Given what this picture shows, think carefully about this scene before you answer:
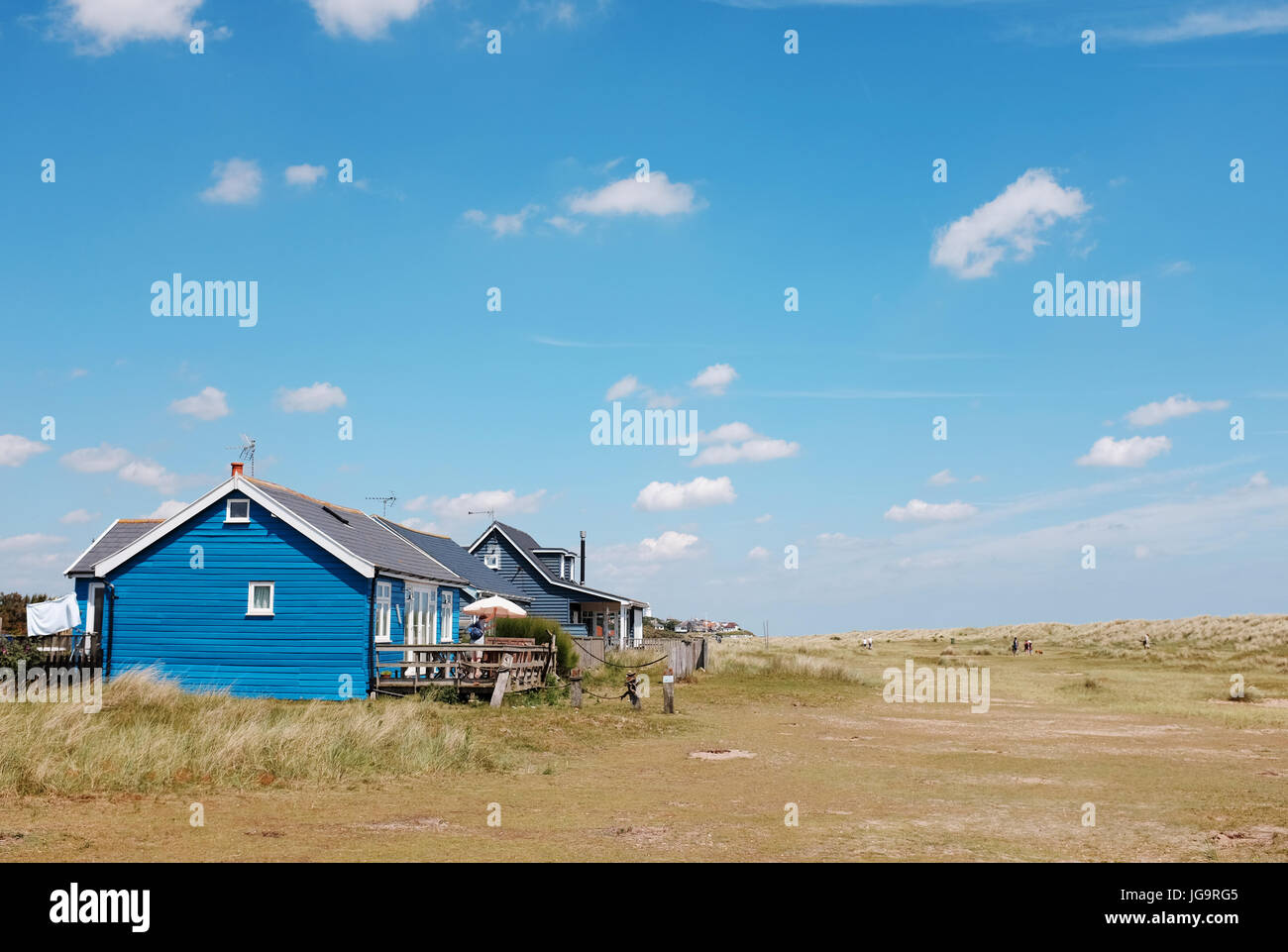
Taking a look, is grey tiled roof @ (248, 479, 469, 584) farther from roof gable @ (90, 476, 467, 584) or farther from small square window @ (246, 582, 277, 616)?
small square window @ (246, 582, 277, 616)

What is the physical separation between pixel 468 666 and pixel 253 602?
629cm

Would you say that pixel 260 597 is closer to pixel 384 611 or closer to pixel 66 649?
pixel 384 611

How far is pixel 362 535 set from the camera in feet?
102

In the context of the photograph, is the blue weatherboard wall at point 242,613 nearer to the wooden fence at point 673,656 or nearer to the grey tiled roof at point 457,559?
the wooden fence at point 673,656

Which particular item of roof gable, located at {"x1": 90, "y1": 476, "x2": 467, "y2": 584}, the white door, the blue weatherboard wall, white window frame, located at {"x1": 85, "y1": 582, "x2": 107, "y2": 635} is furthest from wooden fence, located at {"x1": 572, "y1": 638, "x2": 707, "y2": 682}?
white window frame, located at {"x1": 85, "y1": 582, "x2": 107, "y2": 635}

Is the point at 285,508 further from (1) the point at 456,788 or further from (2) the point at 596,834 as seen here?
(2) the point at 596,834

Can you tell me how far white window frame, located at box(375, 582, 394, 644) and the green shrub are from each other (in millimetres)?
5092

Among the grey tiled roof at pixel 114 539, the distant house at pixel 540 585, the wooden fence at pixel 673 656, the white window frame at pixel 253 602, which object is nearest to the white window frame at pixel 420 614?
the white window frame at pixel 253 602

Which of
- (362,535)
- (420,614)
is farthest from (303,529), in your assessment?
(420,614)

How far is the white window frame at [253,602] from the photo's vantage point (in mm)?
27375
